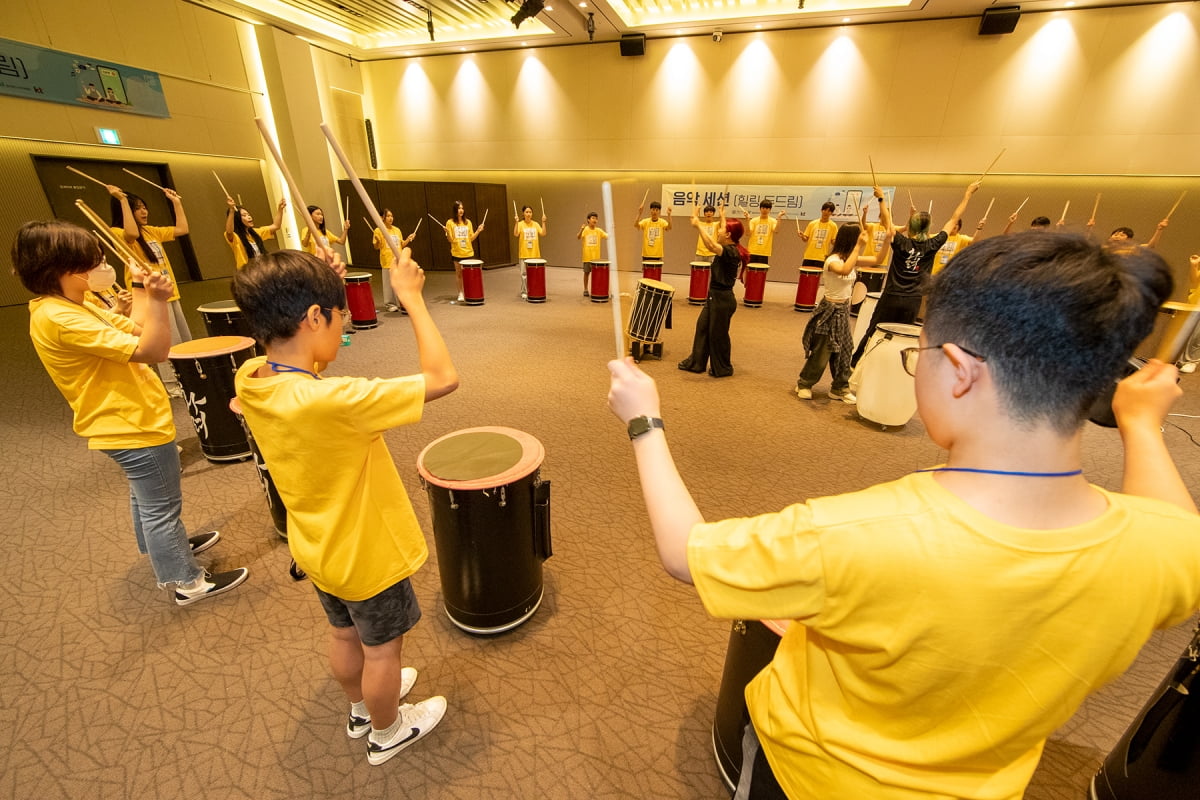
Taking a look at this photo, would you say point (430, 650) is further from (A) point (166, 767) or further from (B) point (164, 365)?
(B) point (164, 365)

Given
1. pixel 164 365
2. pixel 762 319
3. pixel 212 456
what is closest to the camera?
pixel 212 456

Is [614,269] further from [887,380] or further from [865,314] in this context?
[865,314]

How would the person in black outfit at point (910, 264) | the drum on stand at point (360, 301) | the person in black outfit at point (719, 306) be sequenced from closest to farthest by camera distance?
the person in black outfit at point (910, 264) → the person in black outfit at point (719, 306) → the drum on stand at point (360, 301)

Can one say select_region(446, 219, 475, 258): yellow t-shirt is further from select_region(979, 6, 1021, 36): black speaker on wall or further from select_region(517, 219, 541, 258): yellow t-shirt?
select_region(979, 6, 1021, 36): black speaker on wall

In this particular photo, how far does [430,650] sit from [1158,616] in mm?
2115

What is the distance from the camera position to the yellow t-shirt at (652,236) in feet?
27.2

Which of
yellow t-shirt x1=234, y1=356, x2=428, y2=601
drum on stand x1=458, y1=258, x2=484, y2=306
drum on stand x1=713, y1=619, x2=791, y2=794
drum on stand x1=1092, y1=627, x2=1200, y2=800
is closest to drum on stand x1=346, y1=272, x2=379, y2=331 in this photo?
drum on stand x1=458, y1=258, x2=484, y2=306

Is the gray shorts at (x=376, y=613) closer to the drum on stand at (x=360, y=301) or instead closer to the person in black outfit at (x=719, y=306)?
the person in black outfit at (x=719, y=306)

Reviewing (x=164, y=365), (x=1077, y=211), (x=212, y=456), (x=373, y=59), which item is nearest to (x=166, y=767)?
(x=212, y=456)

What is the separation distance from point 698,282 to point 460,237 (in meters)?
3.98

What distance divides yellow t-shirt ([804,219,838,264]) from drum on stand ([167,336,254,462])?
7575 mm

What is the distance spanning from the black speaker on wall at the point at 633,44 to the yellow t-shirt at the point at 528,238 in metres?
4.27

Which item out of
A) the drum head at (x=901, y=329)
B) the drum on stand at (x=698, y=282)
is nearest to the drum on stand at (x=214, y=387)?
the drum head at (x=901, y=329)

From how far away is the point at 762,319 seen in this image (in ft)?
24.1
